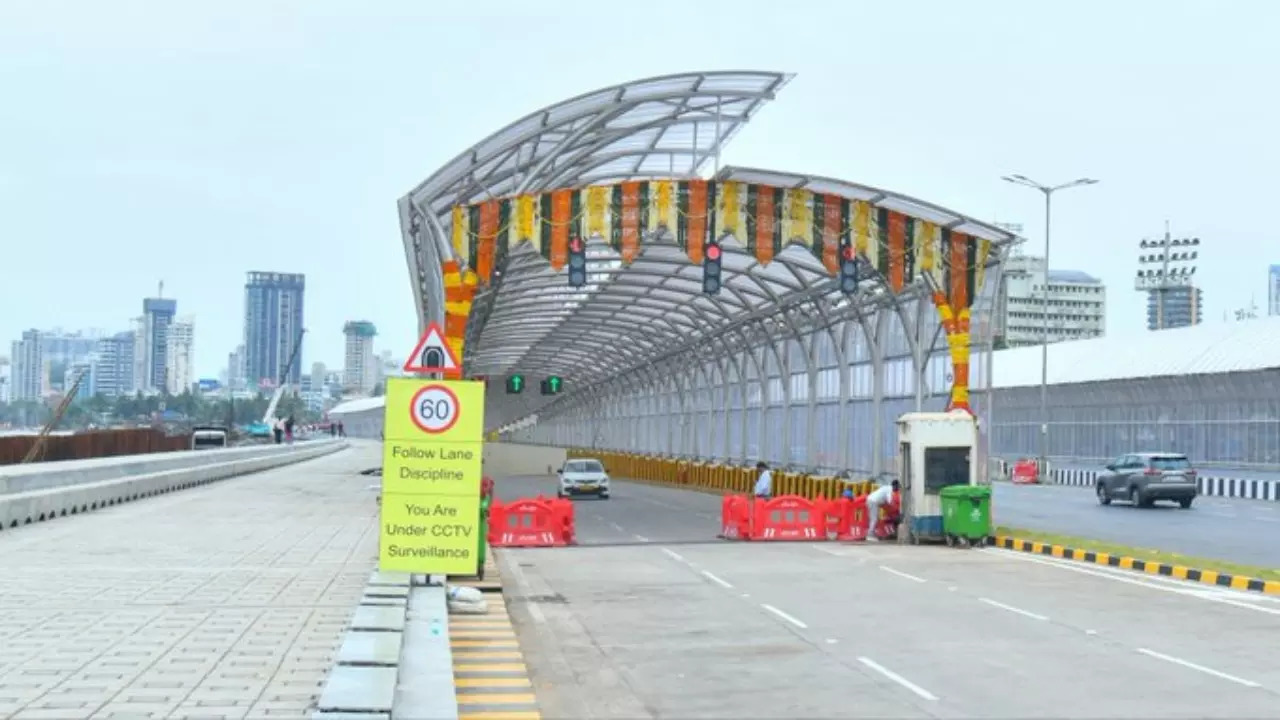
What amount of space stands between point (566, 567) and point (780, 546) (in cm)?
624

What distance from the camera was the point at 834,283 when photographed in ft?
123

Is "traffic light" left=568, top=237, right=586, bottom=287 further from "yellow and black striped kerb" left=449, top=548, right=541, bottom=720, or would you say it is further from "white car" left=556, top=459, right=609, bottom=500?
"white car" left=556, top=459, right=609, bottom=500

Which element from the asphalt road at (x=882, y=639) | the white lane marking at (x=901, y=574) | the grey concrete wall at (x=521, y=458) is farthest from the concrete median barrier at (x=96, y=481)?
the grey concrete wall at (x=521, y=458)

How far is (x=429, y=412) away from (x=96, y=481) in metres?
23.1

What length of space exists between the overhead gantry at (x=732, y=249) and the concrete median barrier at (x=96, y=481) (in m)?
8.47

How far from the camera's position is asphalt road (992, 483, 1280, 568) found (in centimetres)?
2741

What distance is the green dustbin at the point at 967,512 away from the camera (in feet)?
92.4

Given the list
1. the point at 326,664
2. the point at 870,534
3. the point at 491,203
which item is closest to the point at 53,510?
the point at 491,203

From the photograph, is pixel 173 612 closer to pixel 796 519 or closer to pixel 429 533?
pixel 429 533

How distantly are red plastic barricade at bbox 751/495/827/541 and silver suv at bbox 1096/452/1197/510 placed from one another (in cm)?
1597

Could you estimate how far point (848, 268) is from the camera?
31328 mm

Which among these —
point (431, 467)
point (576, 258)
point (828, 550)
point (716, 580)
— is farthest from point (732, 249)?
point (431, 467)

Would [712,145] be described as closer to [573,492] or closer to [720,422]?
[573,492]

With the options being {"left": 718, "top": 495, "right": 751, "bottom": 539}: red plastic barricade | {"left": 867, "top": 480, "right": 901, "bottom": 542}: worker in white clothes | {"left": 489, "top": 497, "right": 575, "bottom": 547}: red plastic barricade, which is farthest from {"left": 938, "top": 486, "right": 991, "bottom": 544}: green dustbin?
{"left": 489, "top": 497, "right": 575, "bottom": 547}: red plastic barricade
